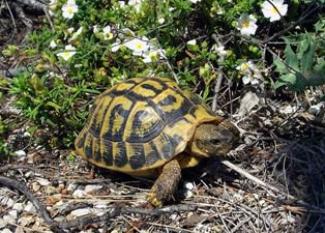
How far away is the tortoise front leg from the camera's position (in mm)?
3635

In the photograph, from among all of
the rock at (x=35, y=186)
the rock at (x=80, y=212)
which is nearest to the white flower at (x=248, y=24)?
the rock at (x=80, y=212)

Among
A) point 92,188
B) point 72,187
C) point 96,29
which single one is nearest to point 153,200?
point 92,188

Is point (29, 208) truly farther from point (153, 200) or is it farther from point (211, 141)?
point (211, 141)

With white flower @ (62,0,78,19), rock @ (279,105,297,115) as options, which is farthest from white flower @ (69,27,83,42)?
rock @ (279,105,297,115)

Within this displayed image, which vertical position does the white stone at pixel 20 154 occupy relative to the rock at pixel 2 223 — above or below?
above

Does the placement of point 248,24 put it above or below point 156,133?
above

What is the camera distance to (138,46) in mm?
4340

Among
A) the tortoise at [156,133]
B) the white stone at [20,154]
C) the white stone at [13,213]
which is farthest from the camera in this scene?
the white stone at [20,154]

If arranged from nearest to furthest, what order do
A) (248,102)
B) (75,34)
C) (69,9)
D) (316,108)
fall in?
(316,108), (248,102), (75,34), (69,9)

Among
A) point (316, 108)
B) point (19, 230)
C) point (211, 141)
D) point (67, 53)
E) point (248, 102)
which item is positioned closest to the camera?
point (211, 141)

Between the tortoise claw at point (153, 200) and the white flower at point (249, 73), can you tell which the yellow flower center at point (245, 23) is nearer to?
the white flower at point (249, 73)

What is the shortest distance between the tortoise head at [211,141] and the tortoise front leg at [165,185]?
0.51 feet

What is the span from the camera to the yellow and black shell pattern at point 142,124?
3705mm

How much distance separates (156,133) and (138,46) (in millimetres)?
816
